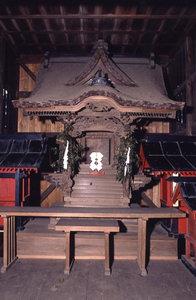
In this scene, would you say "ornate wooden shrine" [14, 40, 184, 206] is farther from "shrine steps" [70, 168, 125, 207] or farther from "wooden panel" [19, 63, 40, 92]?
"wooden panel" [19, 63, 40, 92]

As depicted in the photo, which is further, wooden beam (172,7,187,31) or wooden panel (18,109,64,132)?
wooden panel (18,109,64,132)

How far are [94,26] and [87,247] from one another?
8789 millimetres

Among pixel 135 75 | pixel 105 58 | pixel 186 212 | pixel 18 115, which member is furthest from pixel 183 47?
pixel 18 115

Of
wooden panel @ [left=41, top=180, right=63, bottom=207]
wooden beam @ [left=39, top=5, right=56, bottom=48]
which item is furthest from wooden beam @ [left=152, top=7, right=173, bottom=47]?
wooden panel @ [left=41, top=180, right=63, bottom=207]

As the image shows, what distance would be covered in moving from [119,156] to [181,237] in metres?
3.42

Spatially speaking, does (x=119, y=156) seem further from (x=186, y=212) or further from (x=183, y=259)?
(x=183, y=259)

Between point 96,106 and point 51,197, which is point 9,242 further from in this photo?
point 51,197

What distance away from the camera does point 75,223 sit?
7016 mm

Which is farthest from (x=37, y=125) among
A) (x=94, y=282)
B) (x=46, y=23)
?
(x=94, y=282)

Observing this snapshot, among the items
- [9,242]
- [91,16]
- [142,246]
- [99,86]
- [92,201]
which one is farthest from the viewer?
[91,16]

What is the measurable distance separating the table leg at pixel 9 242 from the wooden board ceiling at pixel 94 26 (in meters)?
6.84

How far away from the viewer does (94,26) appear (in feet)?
36.2

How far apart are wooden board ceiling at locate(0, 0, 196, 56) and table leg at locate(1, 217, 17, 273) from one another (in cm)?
684

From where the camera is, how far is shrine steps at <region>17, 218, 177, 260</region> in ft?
25.7
